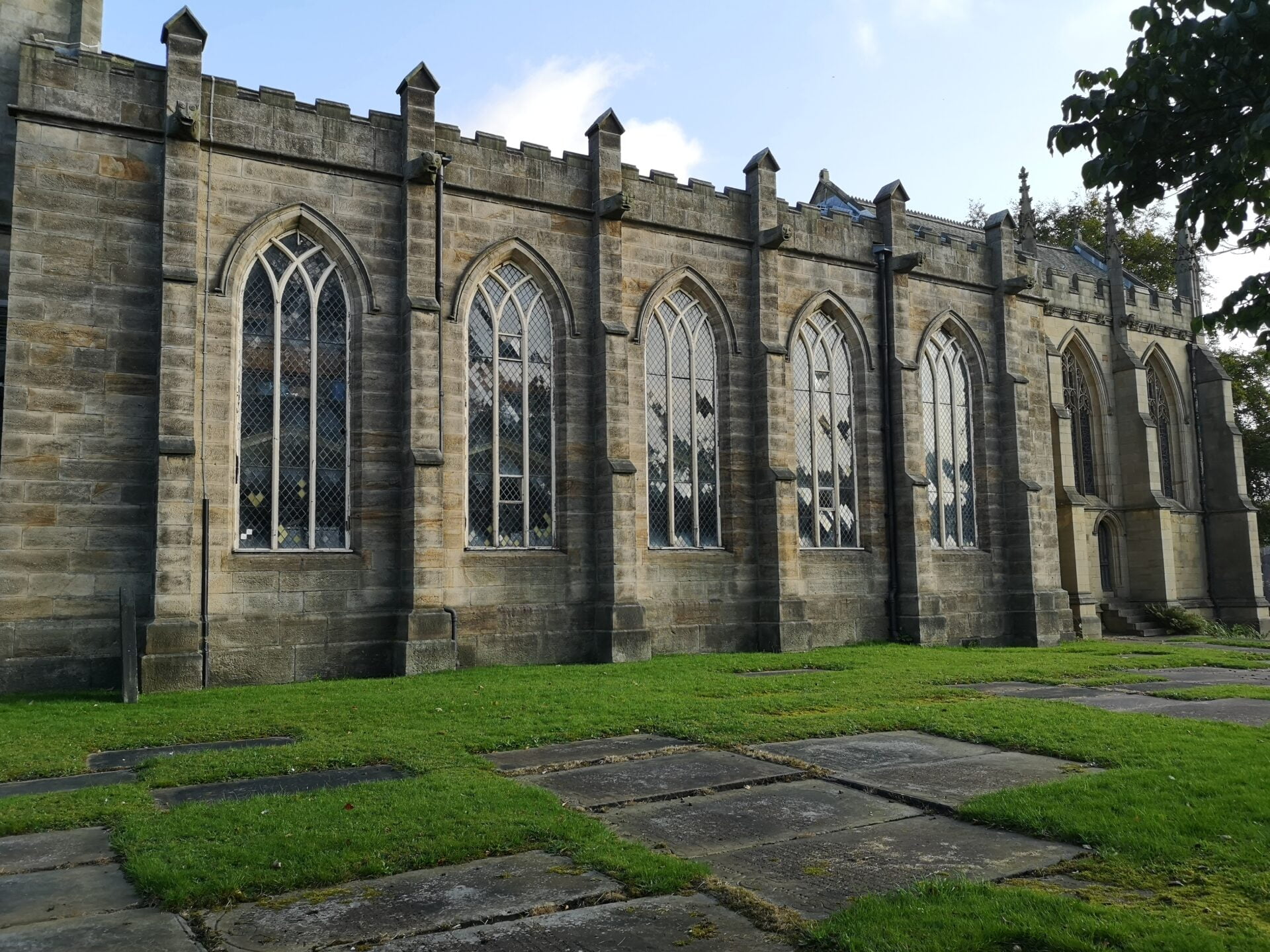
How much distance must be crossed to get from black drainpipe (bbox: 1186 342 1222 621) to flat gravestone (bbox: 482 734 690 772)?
1059 inches

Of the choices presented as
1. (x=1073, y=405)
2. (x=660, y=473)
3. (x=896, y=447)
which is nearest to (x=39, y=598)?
(x=660, y=473)

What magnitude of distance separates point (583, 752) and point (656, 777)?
128 centimetres

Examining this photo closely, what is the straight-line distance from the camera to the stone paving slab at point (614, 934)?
4.36 metres

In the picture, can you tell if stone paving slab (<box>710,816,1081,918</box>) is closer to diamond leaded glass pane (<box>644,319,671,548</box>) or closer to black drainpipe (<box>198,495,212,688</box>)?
black drainpipe (<box>198,495,212,688</box>)

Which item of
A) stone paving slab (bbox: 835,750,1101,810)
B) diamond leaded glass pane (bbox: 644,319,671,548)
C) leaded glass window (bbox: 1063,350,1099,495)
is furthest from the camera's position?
leaded glass window (bbox: 1063,350,1099,495)

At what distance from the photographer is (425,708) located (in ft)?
37.6

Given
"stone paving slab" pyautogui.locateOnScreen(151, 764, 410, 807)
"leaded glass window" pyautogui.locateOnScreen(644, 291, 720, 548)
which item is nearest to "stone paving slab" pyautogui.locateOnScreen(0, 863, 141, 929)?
"stone paving slab" pyautogui.locateOnScreen(151, 764, 410, 807)

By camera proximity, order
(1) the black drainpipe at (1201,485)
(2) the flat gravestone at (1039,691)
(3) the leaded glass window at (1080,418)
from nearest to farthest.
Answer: (2) the flat gravestone at (1039,691)
(3) the leaded glass window at (1080,418)
(1) the black drainpipe at (1201,485)

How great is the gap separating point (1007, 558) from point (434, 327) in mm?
14226

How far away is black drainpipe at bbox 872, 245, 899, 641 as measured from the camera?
20766 mm

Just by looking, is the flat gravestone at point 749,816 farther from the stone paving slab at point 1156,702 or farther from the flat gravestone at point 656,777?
the stone paving slab at point 1156,702

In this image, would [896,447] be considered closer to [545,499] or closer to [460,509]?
[545,499]

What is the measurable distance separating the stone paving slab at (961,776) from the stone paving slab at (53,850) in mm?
5140

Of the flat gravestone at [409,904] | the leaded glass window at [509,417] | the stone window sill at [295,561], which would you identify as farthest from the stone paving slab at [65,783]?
the leaded glass window at [509,417]
